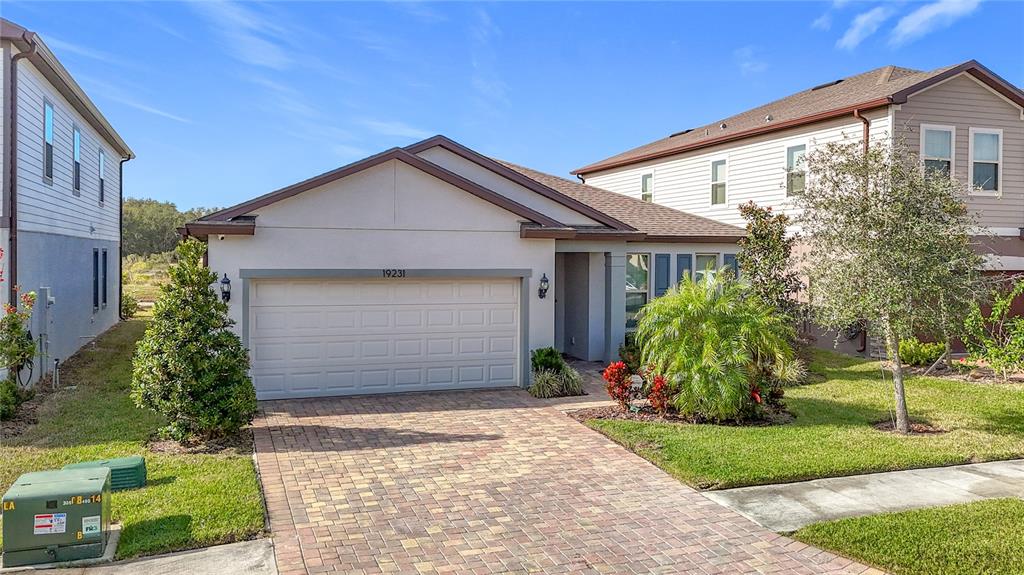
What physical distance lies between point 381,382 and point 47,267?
24.2 feet

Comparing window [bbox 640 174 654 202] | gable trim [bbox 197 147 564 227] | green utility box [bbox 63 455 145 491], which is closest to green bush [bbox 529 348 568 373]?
gable trim [bbox 197 147 564 227]

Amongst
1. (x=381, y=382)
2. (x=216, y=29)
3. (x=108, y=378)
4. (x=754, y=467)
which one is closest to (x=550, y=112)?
(x=216, y=29)

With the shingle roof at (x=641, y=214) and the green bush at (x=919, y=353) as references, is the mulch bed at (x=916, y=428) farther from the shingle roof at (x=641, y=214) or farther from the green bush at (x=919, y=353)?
the shingle roof at (x=641, y=214)

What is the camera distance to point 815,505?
768cm

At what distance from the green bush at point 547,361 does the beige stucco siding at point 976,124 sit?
9.52m

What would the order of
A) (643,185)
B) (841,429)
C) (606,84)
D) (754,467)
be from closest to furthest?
(754,467), (841,429), (606,84), (643,185)

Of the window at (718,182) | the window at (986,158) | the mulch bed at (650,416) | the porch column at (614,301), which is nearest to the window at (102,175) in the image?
the porch column at (614,301)

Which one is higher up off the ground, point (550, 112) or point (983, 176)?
point (550, 112)

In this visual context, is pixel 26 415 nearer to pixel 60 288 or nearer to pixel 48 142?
pixel 60 288

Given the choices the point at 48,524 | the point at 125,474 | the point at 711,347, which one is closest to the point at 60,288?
the point at 125,474

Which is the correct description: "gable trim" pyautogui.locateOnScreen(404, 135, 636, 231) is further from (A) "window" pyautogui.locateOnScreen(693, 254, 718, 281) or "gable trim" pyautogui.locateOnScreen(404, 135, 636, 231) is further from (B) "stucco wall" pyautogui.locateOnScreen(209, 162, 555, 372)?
(A) "window" pyautogui.locateOnScreen(693, 254, 718, 281)

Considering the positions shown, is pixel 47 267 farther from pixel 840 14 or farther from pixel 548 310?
pixel 840 14

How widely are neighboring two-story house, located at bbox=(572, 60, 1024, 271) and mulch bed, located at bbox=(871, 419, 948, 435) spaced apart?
5.32m

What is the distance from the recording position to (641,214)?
18.8 m
